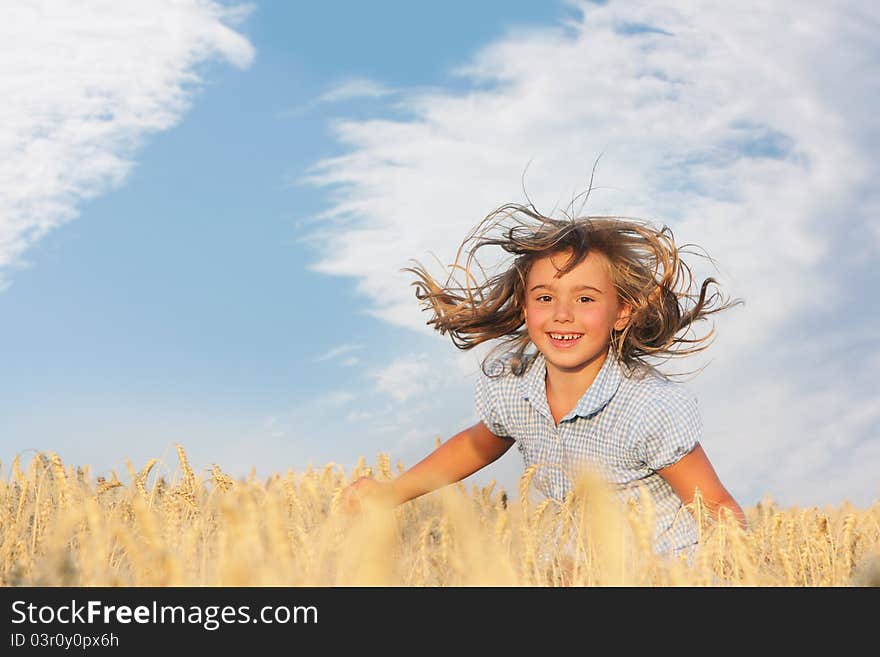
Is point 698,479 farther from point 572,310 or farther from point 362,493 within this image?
point 362,493

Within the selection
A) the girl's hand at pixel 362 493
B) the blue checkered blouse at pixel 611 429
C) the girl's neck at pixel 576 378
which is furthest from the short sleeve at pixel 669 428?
the girl's hand at pixel 362 493

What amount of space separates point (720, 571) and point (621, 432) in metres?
1.07

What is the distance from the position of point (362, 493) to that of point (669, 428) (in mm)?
1233

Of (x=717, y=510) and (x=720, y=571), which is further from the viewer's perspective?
(x=717, y=510)

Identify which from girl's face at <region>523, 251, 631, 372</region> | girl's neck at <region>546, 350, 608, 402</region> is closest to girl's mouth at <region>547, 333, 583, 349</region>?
girl's face at <region>523, 251, 631, 372</region>

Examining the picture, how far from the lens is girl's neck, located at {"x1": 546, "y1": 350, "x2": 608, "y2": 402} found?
154 inches

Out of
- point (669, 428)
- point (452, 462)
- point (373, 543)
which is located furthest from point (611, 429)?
point (373, 543)

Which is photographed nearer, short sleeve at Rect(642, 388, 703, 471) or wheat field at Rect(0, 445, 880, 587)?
wheat field at Rect(0, 445, 880, 587)

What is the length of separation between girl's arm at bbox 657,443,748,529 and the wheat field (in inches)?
10.0

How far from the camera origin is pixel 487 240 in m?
4.15

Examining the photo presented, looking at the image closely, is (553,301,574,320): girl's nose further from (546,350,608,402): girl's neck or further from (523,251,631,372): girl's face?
(546,350,608,402): girl's neck
